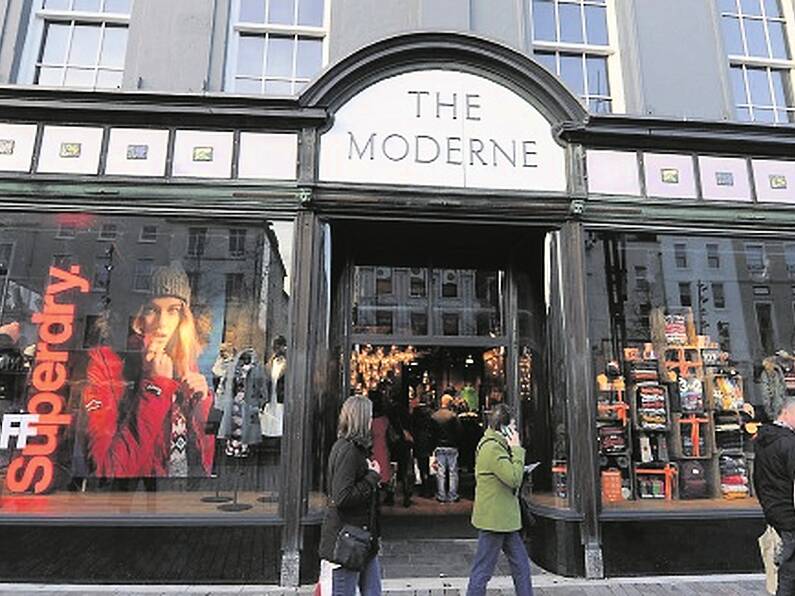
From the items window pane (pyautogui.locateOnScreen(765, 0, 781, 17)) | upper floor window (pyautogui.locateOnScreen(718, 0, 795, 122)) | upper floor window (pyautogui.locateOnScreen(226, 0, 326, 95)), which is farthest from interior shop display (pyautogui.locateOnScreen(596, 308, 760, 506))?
upper floor window (pyautogui.locateOnScreen(226, 0, 326, 95))

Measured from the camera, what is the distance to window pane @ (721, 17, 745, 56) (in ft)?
25.3

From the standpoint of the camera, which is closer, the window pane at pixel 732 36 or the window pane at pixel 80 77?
the window pane at pixel 80 77

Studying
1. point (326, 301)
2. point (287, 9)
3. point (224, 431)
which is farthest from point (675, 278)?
point (287, 9)

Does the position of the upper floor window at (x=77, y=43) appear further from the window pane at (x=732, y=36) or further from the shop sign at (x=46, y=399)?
the window pane at (x=732, y=36)

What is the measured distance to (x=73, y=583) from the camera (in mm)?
5121

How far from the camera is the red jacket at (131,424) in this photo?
5633 mm

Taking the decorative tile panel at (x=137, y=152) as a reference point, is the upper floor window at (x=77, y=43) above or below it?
above

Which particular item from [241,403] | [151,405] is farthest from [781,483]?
[151,405]

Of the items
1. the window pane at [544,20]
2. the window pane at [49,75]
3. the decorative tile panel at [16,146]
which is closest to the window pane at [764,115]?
the window pane at [544,20]

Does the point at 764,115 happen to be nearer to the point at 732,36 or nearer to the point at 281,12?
the point at 732,36

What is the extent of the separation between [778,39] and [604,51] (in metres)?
2.89

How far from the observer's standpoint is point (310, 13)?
7.20m

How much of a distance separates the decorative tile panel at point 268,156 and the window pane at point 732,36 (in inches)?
255

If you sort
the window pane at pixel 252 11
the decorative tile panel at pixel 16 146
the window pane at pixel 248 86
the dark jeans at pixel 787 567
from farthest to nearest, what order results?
the window pane at pixel 252 11 → the window pane at pixel 248 86 → the decorative tile panel at pixel 16 146 → the dark jeans at pixel 787 567
